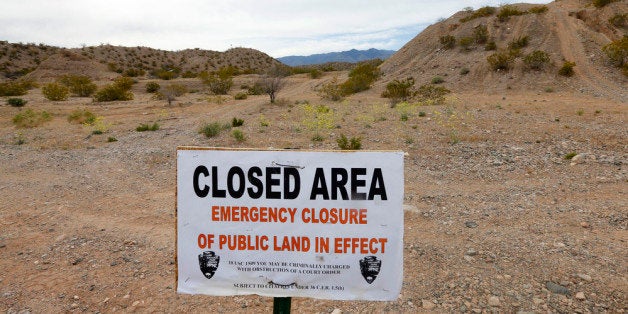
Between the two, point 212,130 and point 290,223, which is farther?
point 212,130

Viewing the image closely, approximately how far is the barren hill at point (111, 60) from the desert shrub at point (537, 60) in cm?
2926

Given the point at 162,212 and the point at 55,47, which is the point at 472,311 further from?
the point at 55,47

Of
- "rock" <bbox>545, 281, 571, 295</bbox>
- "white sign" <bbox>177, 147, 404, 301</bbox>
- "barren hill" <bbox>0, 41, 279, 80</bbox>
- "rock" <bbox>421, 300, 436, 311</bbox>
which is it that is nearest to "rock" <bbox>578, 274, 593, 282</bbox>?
"rock" <bbox>545, 281, 571, 295</bbox>

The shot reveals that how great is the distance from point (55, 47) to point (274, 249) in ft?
212

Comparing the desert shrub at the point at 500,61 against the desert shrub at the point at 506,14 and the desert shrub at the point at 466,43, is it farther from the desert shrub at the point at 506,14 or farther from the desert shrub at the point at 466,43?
the desert shrub at the point at 506,14

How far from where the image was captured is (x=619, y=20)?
27750 millimetres

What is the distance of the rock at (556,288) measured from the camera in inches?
155

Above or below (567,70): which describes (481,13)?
above

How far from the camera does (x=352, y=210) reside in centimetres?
215

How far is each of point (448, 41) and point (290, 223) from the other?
30.1 meters

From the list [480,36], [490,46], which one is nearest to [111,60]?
[480,36]

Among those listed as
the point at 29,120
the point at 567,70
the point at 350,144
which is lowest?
the point at 350,144

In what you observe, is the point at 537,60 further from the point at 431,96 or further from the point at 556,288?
the point at 556,288

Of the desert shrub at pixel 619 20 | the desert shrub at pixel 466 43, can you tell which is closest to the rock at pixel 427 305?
the desert shrub at pixel 466 43
